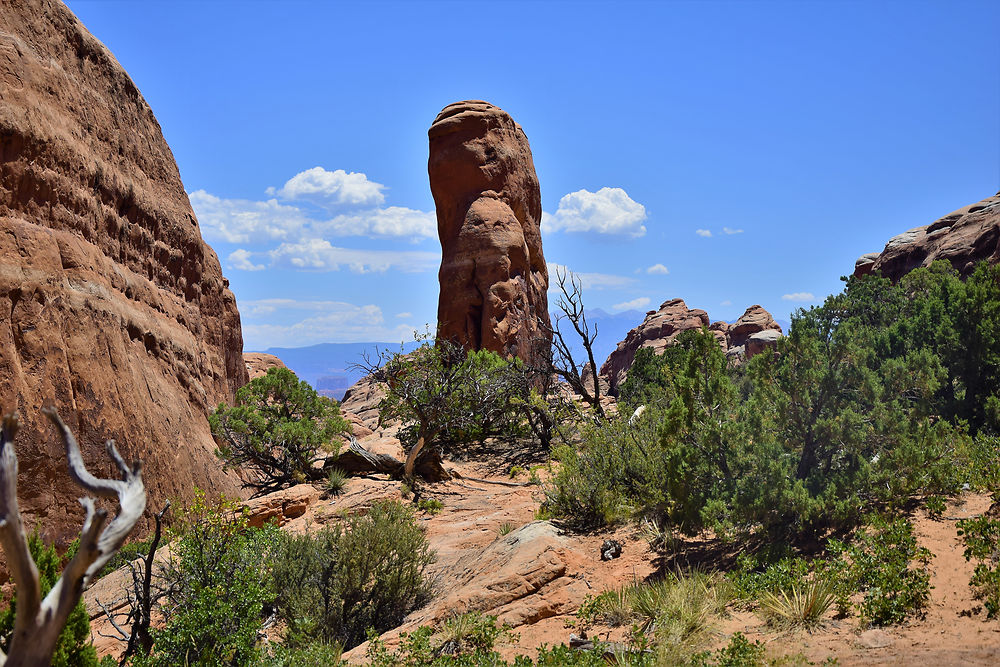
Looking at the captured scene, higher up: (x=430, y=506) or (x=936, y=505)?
(x=430, y=506)

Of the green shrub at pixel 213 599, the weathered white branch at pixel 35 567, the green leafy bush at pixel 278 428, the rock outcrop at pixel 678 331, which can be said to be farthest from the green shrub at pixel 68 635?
the rock outcrop at pixel 678 331

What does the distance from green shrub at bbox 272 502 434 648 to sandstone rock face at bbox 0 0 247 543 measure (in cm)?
551

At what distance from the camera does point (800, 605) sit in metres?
6.00

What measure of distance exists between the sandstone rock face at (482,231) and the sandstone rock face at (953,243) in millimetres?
18384

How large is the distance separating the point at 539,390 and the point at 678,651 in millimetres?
15510

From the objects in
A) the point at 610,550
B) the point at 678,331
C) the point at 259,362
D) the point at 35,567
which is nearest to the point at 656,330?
the point at 678,331

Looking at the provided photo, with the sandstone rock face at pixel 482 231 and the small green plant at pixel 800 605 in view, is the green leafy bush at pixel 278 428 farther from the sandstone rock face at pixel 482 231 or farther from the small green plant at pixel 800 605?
the sandstone rock face at pixel 482 231

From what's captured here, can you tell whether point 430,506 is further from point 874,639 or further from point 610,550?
point 874,639

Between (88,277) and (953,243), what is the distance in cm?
3239

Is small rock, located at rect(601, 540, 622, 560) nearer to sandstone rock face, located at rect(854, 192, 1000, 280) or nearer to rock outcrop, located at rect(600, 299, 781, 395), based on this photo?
sandstone rock face, located at rect(854, 192, 1000, 280)

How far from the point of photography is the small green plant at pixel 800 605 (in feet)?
19.5

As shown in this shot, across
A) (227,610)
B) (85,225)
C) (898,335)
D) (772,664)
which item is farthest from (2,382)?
(898,335)

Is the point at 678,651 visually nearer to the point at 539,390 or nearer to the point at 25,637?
the point at 25,637

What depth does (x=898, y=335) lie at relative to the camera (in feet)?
43.7
